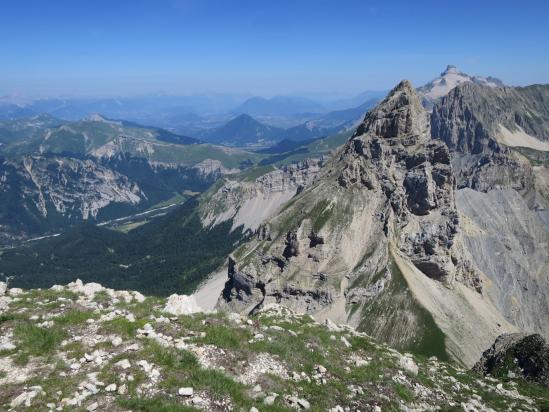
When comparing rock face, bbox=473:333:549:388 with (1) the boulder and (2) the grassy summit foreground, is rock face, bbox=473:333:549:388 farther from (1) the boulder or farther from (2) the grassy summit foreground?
(1) the boulder

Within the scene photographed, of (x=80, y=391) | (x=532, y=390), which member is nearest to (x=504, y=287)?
→ (x=532, y=390)

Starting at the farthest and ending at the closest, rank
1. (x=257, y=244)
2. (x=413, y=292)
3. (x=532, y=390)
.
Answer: (x=257, y=244), (x=413, y=292), (x=532, y=390)

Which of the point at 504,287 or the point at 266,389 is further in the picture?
the point at 504,287

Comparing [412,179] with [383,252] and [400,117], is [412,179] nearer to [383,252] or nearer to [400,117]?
[400,117]

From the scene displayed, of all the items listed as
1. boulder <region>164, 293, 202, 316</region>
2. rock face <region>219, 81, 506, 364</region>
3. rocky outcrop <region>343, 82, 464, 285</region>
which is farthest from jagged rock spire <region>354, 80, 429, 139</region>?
boulder <region>164, 293, 202, 316</region>

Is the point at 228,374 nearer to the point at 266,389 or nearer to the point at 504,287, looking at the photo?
the point at 266,389

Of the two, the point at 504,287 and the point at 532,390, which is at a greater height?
the point at 532,390

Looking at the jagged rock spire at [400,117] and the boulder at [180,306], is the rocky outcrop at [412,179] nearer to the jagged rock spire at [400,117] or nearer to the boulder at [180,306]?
the jagged rock spire at [400,117]

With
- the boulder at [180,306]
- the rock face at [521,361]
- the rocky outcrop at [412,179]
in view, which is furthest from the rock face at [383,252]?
the boulder at [180,306]
